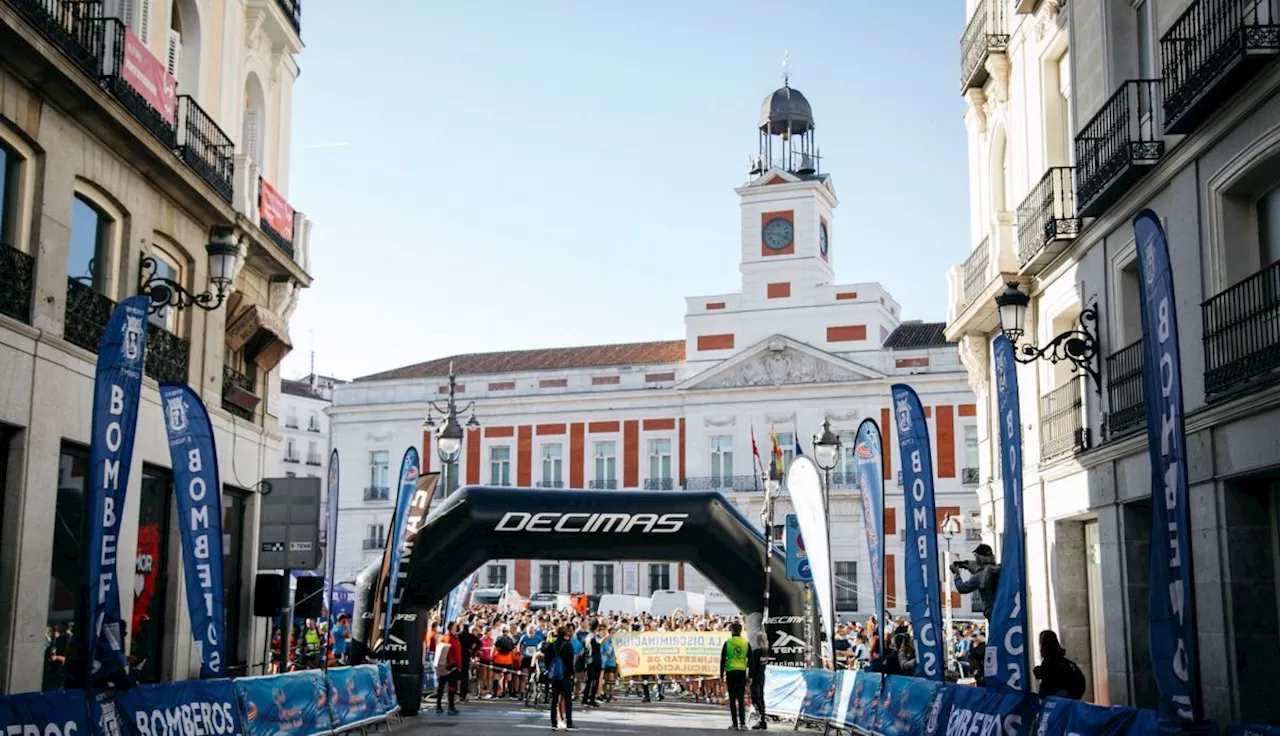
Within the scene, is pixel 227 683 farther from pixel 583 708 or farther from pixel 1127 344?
pixel 583 708

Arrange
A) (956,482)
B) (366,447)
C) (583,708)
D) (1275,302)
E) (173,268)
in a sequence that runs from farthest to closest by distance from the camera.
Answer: (366,447) < (956,482) < (583,708) < (173,268) < (1275,302)

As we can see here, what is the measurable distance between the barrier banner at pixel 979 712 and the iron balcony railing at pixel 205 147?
12.3m

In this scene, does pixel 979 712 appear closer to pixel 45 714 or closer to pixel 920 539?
pixel 920 539

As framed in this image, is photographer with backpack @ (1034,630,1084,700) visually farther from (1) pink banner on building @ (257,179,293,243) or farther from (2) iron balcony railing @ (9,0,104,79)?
(1) pink banner on building @ (257,179,293,243)

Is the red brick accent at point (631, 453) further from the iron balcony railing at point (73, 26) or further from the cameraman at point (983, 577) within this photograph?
the iron balcony railing at point (73, 26)

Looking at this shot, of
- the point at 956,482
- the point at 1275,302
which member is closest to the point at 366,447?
the point at 956,482

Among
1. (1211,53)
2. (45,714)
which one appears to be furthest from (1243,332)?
(45,714)

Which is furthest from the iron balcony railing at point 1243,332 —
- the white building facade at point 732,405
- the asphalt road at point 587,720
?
the white building facade at point 732,405

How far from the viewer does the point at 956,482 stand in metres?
57.5

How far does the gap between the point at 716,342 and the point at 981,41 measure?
39259mm

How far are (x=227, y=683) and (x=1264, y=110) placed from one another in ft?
37.6

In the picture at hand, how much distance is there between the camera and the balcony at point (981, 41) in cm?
2311

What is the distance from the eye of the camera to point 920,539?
15.5m

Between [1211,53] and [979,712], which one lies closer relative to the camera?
[979,712]
